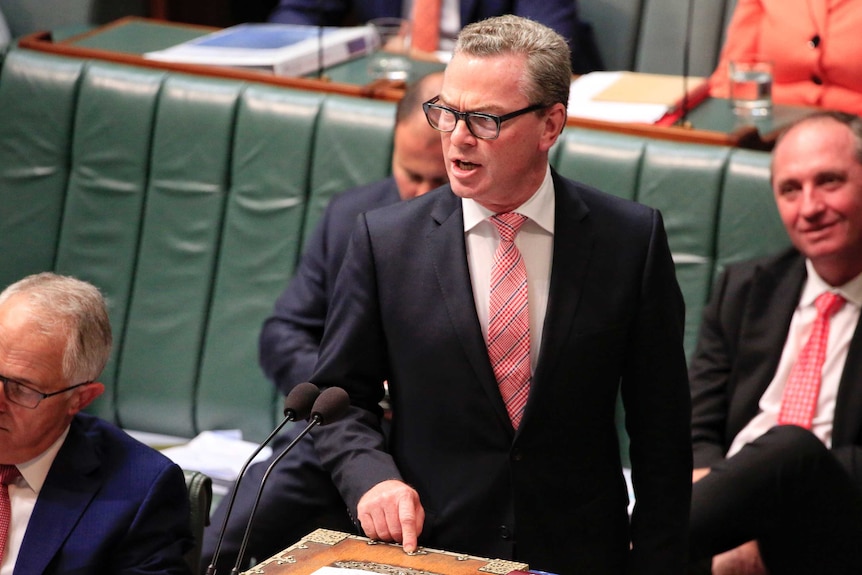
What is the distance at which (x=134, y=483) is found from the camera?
2176mm

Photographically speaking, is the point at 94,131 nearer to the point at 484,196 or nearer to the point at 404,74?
the point at 404,74

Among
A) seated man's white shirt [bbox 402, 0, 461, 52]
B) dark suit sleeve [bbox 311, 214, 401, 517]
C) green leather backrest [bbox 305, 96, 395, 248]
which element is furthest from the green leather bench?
dark suit sleeve [bbox 311, 214, 401, 517]

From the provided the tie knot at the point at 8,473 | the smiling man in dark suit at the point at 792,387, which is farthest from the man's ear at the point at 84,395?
the smiling man in dark suit at the point at 792,387

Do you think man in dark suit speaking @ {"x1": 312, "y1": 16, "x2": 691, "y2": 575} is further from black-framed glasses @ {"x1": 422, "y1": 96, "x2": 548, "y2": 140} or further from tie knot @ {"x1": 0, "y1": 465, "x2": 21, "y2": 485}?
tie knot @ {"x1": 0, "y1": 465, "x2": 21, "y2": 485}

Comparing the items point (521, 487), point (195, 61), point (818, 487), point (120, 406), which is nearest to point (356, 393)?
point (521, 487)

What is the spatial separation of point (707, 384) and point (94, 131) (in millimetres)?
1958

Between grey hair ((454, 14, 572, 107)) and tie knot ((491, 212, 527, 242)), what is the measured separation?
0.62ft

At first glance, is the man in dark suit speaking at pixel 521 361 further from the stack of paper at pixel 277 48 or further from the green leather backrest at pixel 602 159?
the stack of paper at pixel 277 48

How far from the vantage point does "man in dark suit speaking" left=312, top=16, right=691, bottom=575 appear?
1967mm

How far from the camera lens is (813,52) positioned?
3928 millimetres

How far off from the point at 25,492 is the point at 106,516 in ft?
0.54

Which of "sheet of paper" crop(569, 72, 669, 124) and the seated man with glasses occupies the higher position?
"sheet of paper" crop(569, 72, 669, 124)

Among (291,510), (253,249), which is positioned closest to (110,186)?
(253,249)

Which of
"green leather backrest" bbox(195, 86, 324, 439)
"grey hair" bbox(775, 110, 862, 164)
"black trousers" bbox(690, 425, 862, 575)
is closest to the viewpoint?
"black trousers" bbox(690, 425, 862, 575)
